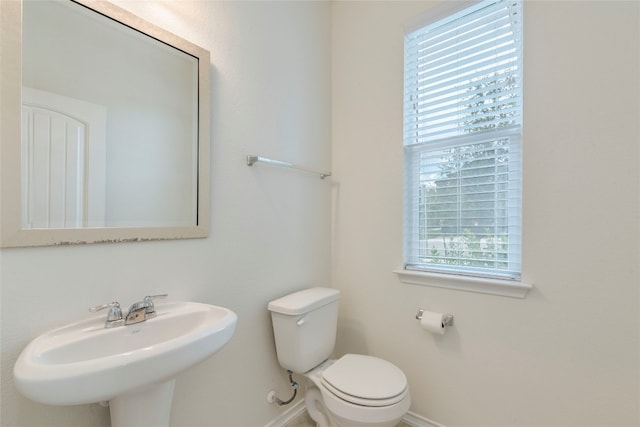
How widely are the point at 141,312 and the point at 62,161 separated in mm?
542

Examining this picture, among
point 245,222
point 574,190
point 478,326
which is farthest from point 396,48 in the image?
point 478,326

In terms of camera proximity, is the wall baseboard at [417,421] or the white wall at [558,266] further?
the wall baseboard at [417,421]

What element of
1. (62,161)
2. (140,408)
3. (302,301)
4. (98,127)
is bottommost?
(140,408)

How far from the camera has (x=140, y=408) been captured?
0.88 meters

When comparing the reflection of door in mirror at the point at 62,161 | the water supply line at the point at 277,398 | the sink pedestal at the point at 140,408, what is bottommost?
the water supply line at the point at 277,398

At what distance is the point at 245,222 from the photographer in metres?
1.41

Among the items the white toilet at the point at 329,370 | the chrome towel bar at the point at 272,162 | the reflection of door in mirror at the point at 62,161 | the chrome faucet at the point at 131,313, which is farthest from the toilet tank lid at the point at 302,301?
the reflection of door in mirror at the point at 62,161

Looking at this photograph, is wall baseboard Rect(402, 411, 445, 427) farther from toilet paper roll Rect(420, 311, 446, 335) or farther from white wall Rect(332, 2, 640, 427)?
toilet paper roll Rect(420, 311, 446, 335)

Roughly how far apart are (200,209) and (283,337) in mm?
744

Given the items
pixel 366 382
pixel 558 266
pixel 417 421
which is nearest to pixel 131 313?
pixel 366 382

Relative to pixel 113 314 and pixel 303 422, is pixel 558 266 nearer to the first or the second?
pixel 303 422

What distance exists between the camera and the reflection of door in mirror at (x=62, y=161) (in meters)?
0.84

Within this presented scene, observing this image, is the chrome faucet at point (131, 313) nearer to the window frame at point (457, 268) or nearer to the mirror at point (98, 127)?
the mirror at point (98, 127)

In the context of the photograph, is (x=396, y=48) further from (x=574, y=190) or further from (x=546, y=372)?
(x=546, y=372)
